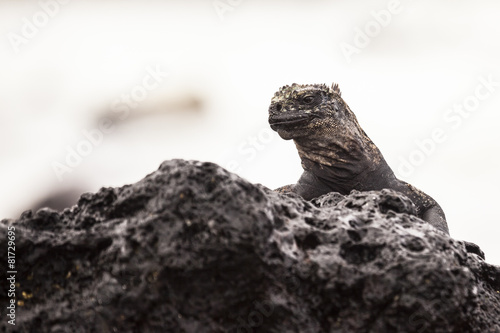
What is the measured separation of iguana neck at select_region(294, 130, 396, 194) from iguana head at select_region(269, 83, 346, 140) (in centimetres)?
10

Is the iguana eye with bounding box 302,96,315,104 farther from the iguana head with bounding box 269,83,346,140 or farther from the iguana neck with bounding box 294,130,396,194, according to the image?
the iguana neck with bounding box 294,130,396,194

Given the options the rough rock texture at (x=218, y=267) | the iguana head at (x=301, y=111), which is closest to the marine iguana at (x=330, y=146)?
the iguana head at (x=301, y=111)

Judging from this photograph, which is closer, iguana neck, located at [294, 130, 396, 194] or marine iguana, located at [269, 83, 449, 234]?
marine iguana, located at [269, 83, 449, 234]

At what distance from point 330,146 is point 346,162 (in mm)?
166

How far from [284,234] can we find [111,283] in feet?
1.84

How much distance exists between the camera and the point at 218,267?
178cm

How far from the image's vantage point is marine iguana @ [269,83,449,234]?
3.36 m

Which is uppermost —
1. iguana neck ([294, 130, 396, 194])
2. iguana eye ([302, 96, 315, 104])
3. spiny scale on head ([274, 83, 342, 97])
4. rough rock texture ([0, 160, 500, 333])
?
spiny scale on head ([274, 83, 342, 97])

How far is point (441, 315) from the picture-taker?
1873mm

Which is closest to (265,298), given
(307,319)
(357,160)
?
(307,319)

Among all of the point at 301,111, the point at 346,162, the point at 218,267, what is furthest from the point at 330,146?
the point at 218,267

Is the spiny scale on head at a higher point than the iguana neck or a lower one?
higher

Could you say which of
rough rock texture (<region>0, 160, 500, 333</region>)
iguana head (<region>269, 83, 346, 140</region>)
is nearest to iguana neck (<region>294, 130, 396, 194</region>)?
iguana head (<region>269, 83, 346, 140</region>)

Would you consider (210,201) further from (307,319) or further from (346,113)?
(346,113)
